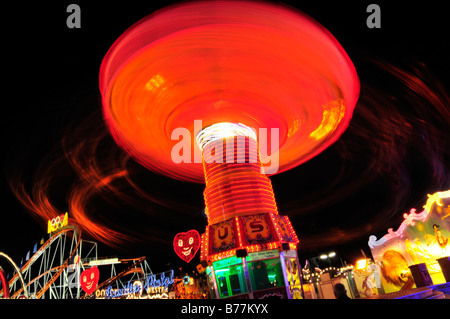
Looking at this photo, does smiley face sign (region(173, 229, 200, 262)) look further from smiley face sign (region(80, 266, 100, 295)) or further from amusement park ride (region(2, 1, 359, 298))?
smiley face sign (region(80, 266, 100, 295))

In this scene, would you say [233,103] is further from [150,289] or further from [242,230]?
[150,289]

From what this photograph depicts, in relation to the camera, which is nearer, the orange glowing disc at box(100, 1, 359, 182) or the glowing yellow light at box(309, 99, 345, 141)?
the orange glowing disc at box(100, 1, 359, 182)

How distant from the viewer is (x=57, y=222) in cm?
3975

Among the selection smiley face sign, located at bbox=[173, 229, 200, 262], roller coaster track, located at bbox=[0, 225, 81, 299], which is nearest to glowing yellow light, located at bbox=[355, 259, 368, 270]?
smiley face sign, located at bbox=[173, 229, 200, 262]

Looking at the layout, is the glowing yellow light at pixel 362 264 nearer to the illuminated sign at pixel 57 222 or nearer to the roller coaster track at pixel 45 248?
the roller coaster track at pixel 45 248

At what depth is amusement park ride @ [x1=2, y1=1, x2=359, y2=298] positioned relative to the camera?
11.0 m

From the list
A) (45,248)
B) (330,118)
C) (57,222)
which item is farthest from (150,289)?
(330,118)

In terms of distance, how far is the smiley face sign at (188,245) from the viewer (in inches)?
661

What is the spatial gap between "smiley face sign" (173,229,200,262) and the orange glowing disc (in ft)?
13.3

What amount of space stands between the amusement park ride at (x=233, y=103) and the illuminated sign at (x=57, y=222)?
28.8 metres

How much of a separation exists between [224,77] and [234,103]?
1.59 m

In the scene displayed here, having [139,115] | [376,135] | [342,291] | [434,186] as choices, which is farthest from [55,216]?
[434,186]
